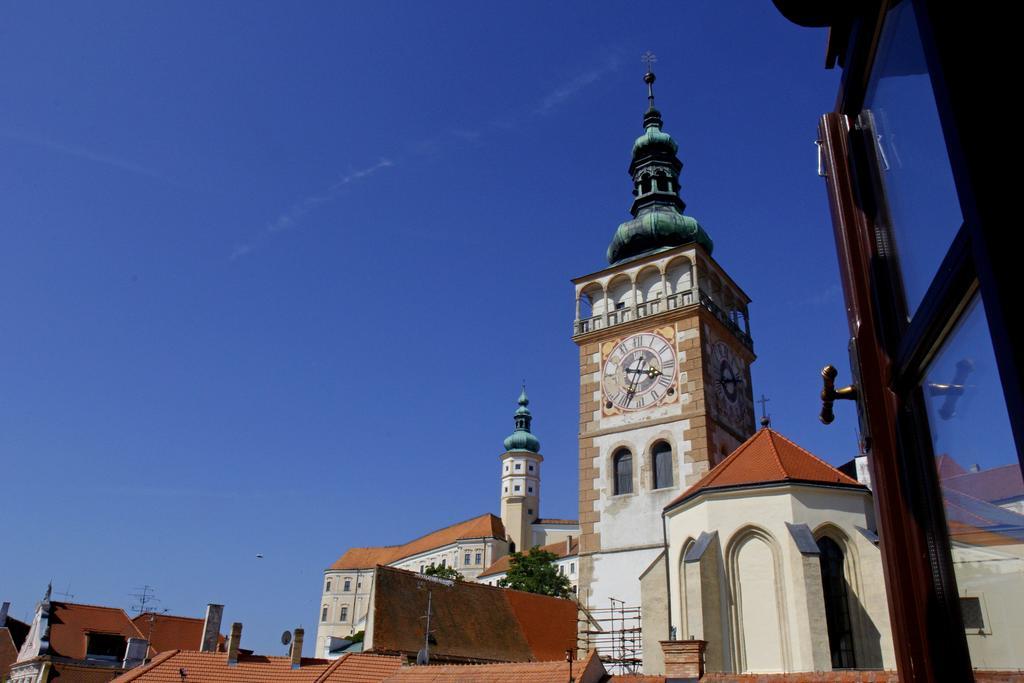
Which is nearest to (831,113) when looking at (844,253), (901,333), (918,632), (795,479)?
(844,253)

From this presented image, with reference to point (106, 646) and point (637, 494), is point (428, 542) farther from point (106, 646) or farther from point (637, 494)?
point (637, 494)

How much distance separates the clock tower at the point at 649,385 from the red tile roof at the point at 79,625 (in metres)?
23.6

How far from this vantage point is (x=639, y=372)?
2522cm

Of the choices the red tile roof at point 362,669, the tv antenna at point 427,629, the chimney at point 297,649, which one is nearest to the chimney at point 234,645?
the chimney at point 297,649

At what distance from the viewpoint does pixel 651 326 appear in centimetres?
2575

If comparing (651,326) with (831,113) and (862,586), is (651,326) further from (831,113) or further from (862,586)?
(831,113)

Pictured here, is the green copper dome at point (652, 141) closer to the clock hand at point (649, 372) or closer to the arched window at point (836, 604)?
the clock hand at point (649, 372)

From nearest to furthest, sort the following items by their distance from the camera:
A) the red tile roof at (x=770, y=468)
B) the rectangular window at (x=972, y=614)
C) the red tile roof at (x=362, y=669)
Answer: the rectangular window at (x=972, y=614) → the red tile roof at (x=770, y=468) → the red tile roof at (x=362, y=669)

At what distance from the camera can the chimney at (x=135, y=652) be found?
33.1 m

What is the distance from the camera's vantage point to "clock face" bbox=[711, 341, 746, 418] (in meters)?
24.9

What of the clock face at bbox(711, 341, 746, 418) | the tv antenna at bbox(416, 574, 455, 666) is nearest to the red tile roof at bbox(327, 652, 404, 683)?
the tv antenna at bbox(416, 574, 455, 666)

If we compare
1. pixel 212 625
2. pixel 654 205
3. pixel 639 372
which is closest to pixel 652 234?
pixel 654 205

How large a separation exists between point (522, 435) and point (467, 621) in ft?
196

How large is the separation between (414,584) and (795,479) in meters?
17.2
